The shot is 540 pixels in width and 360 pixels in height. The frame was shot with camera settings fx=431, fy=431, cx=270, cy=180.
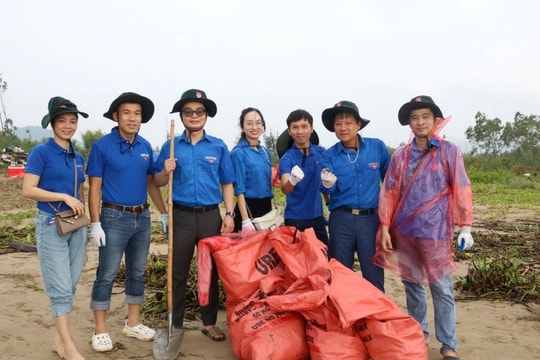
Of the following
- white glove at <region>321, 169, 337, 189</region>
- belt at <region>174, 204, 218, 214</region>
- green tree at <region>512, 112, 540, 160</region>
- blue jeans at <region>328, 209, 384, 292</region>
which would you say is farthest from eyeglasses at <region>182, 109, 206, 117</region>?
green tree at <region>512, 112, 540, 160</region>

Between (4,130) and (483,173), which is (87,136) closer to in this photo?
(4,130)

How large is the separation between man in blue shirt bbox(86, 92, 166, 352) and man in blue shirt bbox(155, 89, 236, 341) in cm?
21

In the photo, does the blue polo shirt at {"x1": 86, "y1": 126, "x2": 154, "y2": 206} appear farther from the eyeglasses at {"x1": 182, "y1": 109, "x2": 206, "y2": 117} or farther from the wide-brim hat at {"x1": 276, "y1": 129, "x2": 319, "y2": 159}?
the wide-brim hat at {"x1": 276, "y1": 129, "x2": 319, "y2": 159}

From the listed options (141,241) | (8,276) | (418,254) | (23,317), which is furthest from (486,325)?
(8,276)

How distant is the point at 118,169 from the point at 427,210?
2089 millimetres

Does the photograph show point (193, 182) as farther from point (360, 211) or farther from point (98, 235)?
point (360, 211)

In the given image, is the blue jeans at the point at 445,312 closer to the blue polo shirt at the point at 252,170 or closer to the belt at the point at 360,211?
the belt at the point at 360,211

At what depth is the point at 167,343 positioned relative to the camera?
294 centimetres

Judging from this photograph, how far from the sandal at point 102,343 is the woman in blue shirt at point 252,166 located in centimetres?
127

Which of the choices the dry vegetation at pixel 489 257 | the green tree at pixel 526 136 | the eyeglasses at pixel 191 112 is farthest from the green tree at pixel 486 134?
the eyeglasses at pixel 191 112

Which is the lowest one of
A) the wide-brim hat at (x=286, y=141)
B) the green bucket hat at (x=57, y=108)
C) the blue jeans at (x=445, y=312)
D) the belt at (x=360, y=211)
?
the blue jeans at (x=445, y=312)

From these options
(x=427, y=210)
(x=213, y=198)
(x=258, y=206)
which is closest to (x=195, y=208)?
(x=213, y=198)

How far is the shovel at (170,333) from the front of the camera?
9.45 feet

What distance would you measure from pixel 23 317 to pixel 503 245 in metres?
5.95
